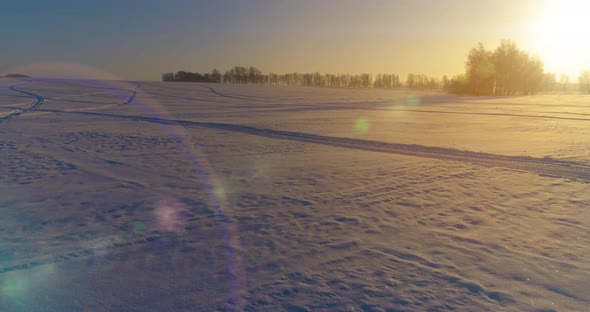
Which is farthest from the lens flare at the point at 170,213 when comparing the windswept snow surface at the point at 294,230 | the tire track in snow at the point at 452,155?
the tire track in snow at the point at 452,155

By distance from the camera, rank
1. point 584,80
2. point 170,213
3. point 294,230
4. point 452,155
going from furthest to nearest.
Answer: point 584,80, point 452,155, point 170,213, point 294,230

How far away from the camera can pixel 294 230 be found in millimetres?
4828

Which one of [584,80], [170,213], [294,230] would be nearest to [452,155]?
[294,230]

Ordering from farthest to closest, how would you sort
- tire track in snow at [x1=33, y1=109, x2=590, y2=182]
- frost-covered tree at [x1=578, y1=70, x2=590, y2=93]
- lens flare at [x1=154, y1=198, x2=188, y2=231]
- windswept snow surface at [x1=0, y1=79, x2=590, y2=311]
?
frost-covered tree at [x1=578, y1=70, x2=590, y2=93] < tire track in snow at [x1=33, y1=109, x2=590, y2=182] < lens flare at [x1=154, y1=198, x2=188, y2=231] < windswept snow surface at [x1=0, y1=79, x2=590, y2=311]

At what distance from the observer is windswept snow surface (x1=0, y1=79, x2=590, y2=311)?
3.39 meters

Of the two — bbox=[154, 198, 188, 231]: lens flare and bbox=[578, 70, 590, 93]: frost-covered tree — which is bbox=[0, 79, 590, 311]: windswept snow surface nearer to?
bbox=[154, 198, 188, 231]: lens flare

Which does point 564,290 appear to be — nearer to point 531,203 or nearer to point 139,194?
point 531,203

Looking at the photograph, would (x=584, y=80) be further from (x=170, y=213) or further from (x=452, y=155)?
(x=170, y=213)

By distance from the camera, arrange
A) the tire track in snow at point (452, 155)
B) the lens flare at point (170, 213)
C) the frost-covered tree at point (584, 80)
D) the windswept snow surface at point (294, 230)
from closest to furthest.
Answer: the windswept snow surface at point (294, 230), the lens flare at point (170, 213), the tire track in snow at point (452, 155), the frost-covered tree at point (584, 80)

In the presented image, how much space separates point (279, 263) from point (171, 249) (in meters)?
1.31

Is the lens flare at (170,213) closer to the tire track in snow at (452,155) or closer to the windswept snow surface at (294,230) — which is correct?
the windswept snow surface at (294,230)

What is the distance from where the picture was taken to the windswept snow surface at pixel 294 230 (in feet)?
11.1

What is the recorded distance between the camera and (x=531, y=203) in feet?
19.2

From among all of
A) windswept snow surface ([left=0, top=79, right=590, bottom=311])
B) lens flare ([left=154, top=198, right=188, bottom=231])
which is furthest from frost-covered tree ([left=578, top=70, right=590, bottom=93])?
lens flare ([left=154, top=198, right=188, bottom=231])
